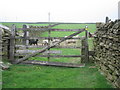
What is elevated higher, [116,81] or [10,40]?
[10,40]

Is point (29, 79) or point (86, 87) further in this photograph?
point (29, 79)

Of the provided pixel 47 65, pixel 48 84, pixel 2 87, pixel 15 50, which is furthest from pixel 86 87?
pixel 15 50

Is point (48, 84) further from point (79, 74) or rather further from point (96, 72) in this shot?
point (96, 72)

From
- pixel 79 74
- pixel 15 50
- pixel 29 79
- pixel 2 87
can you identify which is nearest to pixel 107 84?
pixel 79 74

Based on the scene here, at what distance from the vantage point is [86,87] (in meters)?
5.55

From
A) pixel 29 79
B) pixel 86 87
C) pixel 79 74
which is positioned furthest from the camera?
pixel 79 74

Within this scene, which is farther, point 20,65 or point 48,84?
point 20,65

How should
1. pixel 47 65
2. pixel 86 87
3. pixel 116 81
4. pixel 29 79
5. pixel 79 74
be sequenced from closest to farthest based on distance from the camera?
pixel 116 81, pixel 86 87, pixel 29 79, pixel 79 74, pixel 47 65

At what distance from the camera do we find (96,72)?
23.9ft

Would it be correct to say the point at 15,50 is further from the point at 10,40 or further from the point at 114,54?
the point at 114,54

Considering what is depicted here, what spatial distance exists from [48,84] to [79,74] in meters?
1.73

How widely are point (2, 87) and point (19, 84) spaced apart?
0.55 m

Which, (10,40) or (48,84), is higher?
(10,40)

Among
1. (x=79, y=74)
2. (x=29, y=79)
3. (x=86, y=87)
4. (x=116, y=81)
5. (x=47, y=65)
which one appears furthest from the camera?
(x=47, y=65)
